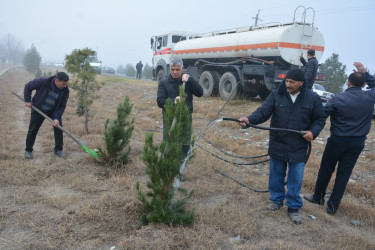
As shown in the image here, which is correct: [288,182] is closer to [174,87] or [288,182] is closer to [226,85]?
[174,87]

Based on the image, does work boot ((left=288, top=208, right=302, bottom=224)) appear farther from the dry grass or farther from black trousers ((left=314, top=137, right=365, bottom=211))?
black trousers ((left=314, top=137, right=365, bottom=211))

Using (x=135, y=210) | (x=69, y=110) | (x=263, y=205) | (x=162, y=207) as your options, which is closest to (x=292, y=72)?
(x=263, y=205)

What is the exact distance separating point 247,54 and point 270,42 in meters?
1.15

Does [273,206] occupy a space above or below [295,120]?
below

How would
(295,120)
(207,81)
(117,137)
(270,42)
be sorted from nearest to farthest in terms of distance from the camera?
(295,120), (117,137), (270,42), (207,81)

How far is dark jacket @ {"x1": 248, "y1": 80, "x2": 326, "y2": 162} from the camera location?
3479 millimetres

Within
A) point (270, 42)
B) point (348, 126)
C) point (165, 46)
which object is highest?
point (165, 46)

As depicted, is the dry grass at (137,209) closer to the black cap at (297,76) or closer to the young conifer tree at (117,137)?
the young conifer tree at (117,137)

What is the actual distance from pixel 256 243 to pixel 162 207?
1.05 metres

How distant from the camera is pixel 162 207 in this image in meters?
3.03

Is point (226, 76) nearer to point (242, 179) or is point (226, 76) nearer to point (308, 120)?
point (242, 179)

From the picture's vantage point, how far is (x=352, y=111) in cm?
365

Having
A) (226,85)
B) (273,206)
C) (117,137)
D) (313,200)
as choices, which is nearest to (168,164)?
(273,206)

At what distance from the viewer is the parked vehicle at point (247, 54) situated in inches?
371
